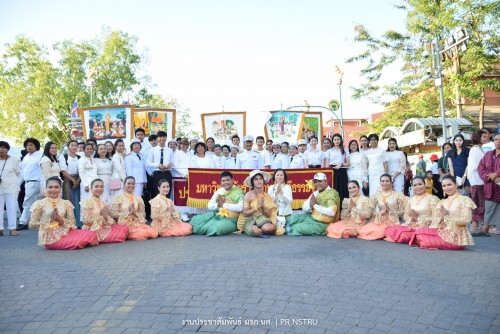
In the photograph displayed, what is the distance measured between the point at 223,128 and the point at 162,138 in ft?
7.88

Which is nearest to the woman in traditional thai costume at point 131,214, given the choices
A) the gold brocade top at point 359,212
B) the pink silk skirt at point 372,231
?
the gold brocade top at point 359,212

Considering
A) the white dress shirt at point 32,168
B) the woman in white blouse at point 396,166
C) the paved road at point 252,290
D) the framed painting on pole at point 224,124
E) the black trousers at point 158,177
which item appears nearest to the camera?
the paved road at point 252,290

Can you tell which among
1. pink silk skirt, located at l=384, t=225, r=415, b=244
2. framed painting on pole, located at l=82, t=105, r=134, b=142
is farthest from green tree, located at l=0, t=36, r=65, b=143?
pink silk skirt, located at l=384, t=225, r=415, b=244

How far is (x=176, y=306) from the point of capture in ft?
10.7

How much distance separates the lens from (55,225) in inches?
222

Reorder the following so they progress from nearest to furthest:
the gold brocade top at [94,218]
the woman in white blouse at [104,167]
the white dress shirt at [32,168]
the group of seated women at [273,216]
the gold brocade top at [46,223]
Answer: the group of seated women at [273,216] < the gold brocade top at [46,223] < the gold brocade top at [94,218] < the woman in white blouse at [104,167] < the white dress shirt at [32,168]

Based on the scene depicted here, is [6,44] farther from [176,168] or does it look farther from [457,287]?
[457,287]

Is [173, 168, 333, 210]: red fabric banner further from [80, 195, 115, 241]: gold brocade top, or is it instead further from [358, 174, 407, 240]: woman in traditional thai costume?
[80, 195, 115, 241]: gold brocade top

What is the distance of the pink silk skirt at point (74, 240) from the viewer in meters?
5.55

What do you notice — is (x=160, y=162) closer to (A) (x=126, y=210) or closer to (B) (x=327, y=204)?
(A) (x=126, y=210)

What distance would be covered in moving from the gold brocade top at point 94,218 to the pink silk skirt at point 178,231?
38.4 inches

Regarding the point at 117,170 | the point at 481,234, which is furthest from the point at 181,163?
the point at 481,234

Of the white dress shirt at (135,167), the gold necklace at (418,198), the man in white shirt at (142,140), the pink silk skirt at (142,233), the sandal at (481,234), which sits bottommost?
the sandal at (481,234)

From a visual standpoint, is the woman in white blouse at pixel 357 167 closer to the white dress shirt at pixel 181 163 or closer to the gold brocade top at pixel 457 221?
the gold brocade top at pixel 457 221
